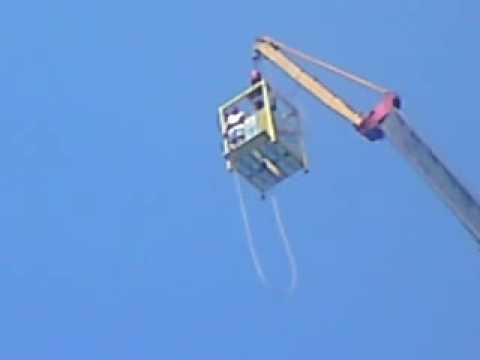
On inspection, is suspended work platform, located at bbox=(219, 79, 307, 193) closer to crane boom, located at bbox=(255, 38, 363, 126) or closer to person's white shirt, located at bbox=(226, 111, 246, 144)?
person's white shirt, located at bbox=(226, 111, 246, 144)

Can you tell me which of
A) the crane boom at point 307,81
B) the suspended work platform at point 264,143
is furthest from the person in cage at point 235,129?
the crane boom at point 307,81

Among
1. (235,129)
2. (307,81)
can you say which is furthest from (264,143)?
(307,81)

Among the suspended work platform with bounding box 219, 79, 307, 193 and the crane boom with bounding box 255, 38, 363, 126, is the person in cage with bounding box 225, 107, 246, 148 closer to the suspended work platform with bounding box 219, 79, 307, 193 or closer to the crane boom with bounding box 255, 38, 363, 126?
the suspended work platform with bounding box 219, 79, 307, 193

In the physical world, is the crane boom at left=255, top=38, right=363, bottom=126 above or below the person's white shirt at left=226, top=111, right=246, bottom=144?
above

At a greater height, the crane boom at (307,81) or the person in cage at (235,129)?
the crane boom at (307,81)

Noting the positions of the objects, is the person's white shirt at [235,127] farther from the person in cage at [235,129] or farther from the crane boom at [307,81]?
the crane boom at [307,81]

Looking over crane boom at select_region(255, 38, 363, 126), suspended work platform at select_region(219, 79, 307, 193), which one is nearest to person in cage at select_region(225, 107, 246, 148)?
suspended work platform at select_region(219, 79, 307, 193)

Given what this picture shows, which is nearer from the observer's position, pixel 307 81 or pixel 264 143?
pixel 264 143

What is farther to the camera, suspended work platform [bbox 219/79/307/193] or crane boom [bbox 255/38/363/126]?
crane boom [bbox 255/38/363/126]

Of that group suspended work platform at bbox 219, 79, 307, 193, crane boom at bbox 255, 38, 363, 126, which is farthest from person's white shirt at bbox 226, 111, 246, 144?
crane boom at bbox 255, 38, 363, 126

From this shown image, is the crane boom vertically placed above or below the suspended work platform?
above

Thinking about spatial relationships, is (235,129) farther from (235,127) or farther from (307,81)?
(307,81)

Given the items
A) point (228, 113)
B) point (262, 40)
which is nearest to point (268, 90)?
point (228, 113)

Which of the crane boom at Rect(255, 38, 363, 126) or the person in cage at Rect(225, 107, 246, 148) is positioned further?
the crane boom at Rect(255, 38, 363, 126)
